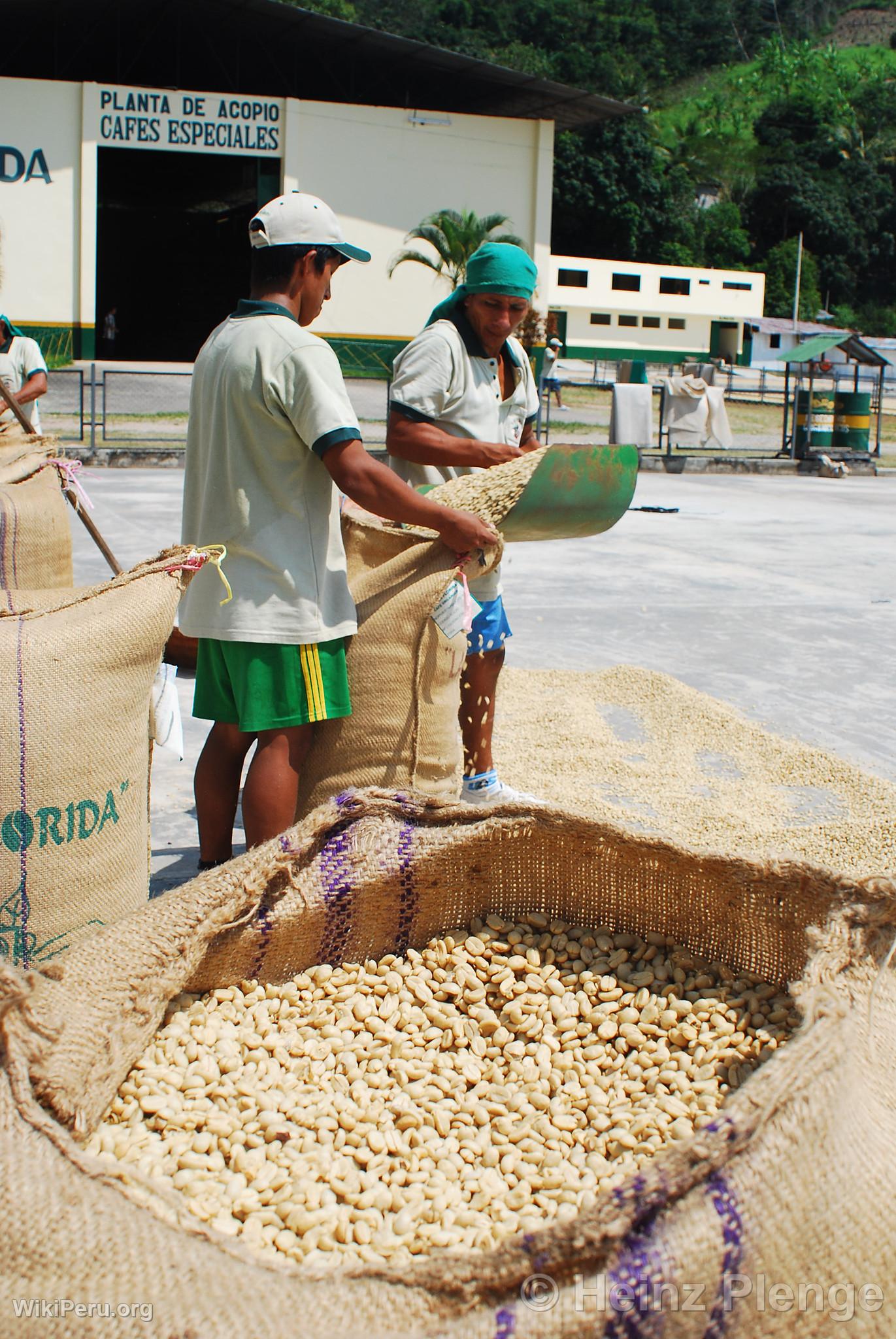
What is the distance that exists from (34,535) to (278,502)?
58.2 inches

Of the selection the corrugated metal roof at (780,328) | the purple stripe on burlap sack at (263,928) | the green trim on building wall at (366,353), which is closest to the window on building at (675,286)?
the corrugated metal roof at (780,328)

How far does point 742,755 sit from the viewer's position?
14.6 ft

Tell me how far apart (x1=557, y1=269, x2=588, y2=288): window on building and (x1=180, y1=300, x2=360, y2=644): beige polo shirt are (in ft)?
134

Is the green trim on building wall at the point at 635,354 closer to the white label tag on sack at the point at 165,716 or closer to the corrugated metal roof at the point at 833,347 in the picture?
the corrugated metal roof at the point at 833,347

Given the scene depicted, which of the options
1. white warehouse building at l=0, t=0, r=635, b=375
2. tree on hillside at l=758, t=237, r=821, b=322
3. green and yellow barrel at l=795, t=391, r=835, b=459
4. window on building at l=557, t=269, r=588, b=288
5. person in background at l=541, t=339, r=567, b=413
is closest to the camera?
green and yellow barrel at l=795, t=391, r=835, b=459

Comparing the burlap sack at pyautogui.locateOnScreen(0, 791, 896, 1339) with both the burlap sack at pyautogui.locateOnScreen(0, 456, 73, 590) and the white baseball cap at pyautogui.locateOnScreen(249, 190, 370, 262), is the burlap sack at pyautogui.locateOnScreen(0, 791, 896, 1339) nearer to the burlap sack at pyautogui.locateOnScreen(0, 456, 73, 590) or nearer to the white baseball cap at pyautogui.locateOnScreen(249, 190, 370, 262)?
the white baseball cap at pyautogui.locateOnScreen(249, 190, 370, 262)

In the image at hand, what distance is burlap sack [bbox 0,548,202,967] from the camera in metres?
2.29

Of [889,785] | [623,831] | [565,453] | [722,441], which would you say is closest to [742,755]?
[889,785]

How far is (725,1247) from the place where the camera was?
4.70 feet

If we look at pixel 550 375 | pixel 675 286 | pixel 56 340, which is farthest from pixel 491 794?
pixel 675 286

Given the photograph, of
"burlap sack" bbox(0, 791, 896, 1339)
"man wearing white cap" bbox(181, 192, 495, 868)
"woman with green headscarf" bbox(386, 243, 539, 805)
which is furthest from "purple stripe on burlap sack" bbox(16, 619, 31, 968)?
"woman with green headscarf" bbox(386, 243, 539, 805)

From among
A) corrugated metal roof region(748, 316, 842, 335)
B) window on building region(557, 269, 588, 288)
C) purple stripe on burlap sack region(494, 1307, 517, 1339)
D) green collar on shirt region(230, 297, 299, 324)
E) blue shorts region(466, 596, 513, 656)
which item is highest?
window on building region(557, 269, 588, 288)

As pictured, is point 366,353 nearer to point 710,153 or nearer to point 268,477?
point 268,477

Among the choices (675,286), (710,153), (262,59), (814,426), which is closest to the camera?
(814,426)
